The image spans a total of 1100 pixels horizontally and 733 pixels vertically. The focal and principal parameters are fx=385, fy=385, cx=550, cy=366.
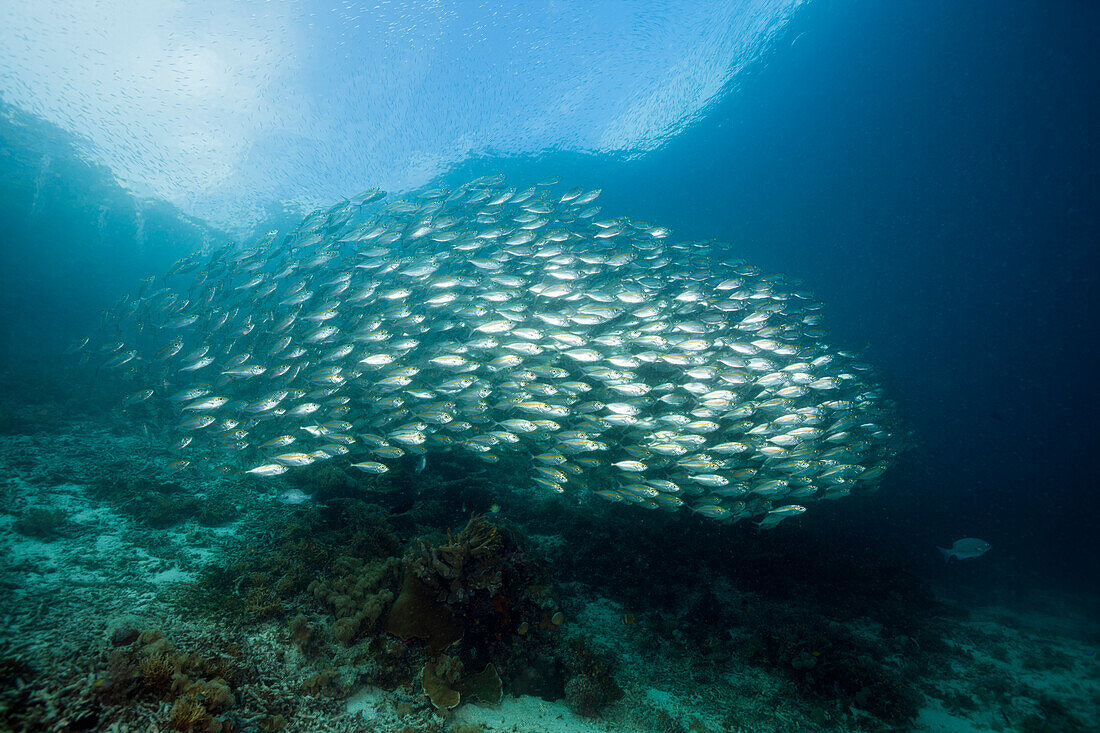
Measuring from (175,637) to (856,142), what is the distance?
52107mm

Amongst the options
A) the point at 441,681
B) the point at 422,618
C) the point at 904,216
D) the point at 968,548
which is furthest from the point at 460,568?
the point at 904,216

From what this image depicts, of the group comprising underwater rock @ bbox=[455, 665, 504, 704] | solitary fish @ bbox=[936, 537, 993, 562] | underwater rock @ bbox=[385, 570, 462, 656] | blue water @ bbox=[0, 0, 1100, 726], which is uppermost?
blue water @ bbox=[0, 0, 1100, 726]

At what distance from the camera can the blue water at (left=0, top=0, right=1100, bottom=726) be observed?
25250 millimetres

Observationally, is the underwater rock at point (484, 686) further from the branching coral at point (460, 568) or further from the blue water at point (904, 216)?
the blue water at point (904, 216)

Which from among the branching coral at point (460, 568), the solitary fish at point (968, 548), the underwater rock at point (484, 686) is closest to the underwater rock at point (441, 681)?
the underwater rock at point (484, 686)

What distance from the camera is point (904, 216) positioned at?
40.3m

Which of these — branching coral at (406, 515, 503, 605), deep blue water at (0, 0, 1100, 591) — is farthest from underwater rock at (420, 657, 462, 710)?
deep blue water at (0, 0, 1100, 591)

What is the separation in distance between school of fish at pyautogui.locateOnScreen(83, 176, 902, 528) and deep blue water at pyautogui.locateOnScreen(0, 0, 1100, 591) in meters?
8.38

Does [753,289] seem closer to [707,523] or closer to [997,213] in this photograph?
[707,523]

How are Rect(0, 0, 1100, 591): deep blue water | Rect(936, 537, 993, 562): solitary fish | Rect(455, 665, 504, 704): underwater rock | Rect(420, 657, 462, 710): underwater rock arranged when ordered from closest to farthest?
Rect(420, 657, 462, 710): underwater rock
Rect(455, 665, 504, 704): underwater rock
Rect(936, 537, 993, 562): solitary fish
Rect(0, 0, 1100, 591): deep blue water

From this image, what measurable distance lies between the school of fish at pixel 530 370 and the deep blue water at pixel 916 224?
27.5 feet

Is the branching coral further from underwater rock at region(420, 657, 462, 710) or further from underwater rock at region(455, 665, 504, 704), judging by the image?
underwater rock at region(455, 665, 504, 704)

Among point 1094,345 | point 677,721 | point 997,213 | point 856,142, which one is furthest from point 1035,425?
point 677,721

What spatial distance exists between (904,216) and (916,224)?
65.5 inches
